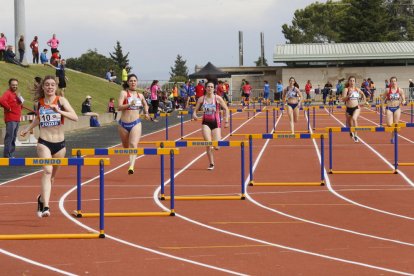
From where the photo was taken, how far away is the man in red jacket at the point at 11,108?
19078mm

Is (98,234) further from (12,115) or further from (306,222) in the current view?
(12,115)

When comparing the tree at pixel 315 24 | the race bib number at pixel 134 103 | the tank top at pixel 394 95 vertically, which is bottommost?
the race bib number at pixel 134 103

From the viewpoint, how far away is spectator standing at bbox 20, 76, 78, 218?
35.8 feet

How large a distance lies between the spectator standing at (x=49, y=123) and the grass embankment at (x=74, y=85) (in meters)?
22.4

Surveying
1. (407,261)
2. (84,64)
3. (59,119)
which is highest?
(84,64)

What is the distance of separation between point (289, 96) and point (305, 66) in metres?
52.9

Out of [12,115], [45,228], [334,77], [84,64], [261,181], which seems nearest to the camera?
[45,228]

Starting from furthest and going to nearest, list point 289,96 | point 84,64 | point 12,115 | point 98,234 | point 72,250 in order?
1. point 84,64
2. point 289,96
3. point 12,115
4. point 98,234
5. point 72,250

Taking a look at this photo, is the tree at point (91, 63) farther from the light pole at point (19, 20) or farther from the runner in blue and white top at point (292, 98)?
the runner in blue and white top at point (292, 98)

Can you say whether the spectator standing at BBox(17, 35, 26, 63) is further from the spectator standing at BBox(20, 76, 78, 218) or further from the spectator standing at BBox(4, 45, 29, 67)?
the spectator standing at BBox(20, 76, 78, 218)

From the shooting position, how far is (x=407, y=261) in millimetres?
8391

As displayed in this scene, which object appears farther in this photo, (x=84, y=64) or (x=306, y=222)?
(x=84, y=64)

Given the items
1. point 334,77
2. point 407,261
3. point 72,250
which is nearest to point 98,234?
point 72,250

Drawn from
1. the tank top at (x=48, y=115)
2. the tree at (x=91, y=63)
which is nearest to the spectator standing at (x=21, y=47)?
the tank top at (x=48, y=115)
